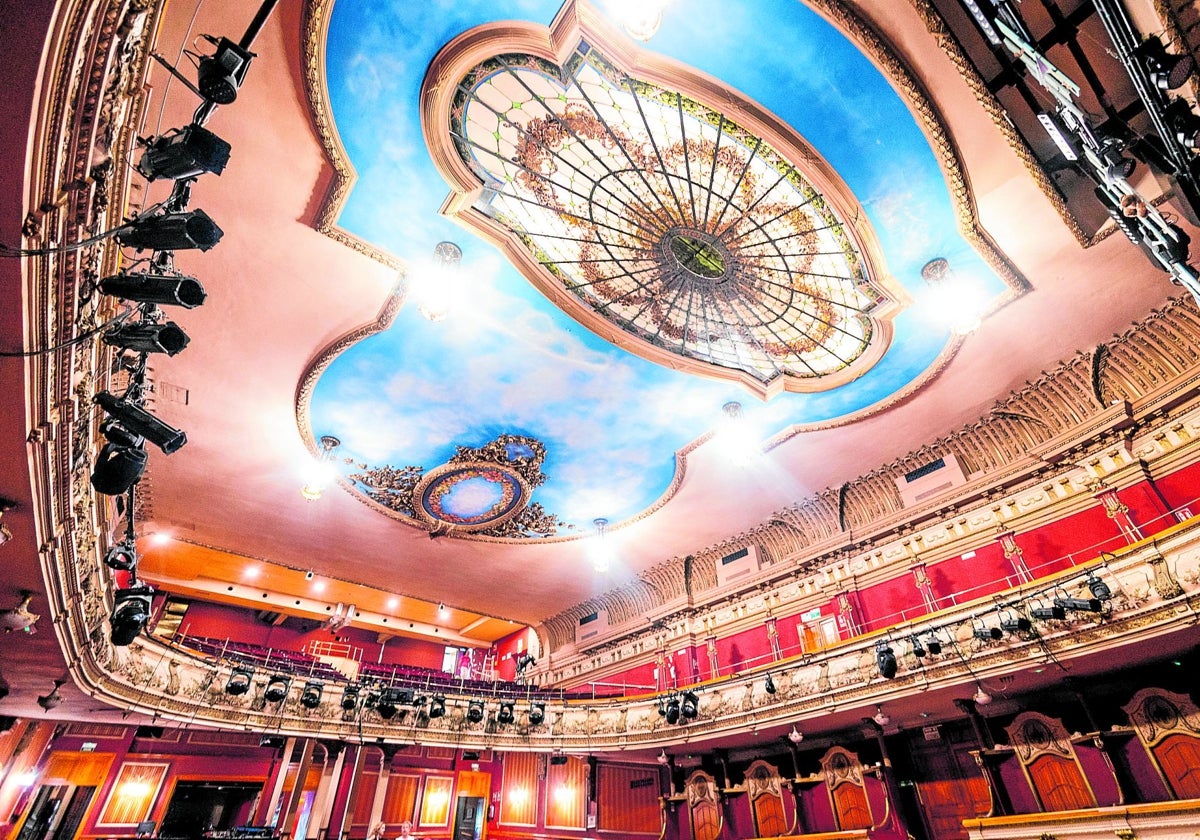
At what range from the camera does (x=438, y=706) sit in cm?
1345

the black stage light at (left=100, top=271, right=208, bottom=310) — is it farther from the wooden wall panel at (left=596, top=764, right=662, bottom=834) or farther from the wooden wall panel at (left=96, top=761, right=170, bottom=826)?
the wooden wall panel at (left=96, top=761, right=170, bottom=826)

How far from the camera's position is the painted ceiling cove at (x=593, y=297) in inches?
231

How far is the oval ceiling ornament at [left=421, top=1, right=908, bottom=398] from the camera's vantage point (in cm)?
616

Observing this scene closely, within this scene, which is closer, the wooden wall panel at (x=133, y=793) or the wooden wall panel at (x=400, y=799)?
the wooden wall panel at (x=133, y=793)

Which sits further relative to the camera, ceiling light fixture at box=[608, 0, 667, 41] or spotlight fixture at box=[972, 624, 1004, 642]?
spotlight fixture at box=[972, 624, 1004, 642]

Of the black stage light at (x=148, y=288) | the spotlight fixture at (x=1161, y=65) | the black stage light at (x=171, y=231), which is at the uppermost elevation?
the spotlight fixture at (x=1161, y=65)

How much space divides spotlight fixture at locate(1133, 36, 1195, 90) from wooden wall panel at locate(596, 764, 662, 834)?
49.4 feet

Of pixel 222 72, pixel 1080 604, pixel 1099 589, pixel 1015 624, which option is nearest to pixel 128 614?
pixel 222 72

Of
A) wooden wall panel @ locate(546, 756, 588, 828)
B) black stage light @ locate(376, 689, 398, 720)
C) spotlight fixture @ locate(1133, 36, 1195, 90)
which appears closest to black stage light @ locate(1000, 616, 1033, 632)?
spotlight fixture @ locate(1133, 36, 1195, 90)

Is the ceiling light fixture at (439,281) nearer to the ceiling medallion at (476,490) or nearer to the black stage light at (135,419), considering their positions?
the black stage light at (135,419)

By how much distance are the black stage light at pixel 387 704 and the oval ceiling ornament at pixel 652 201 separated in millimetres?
10051

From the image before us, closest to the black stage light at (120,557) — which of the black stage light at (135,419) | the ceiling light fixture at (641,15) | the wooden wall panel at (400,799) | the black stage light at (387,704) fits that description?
the black stage light at (135,419)

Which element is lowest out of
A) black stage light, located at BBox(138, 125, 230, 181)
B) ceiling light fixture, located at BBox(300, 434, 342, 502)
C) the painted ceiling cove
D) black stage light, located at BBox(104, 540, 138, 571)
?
black stage light, located at BBox(104, 540, 138, 571)

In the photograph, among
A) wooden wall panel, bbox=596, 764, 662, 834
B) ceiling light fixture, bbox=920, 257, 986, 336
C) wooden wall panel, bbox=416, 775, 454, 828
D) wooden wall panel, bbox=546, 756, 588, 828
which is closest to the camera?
ceiling light fixture, bbox=920, 257, 986, 336
